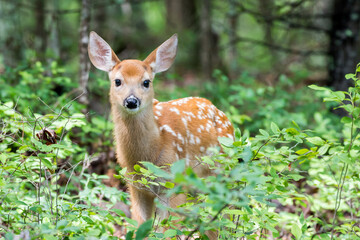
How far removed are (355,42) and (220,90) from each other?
10.1 ft

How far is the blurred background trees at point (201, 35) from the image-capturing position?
25.7 feet

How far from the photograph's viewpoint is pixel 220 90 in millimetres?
7684

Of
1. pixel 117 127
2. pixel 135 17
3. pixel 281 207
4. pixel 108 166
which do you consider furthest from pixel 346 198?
pixel 135 17

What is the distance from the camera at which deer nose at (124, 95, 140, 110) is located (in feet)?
12.2

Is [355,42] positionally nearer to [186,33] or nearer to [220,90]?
[220,90]

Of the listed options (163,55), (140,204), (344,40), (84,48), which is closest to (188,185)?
(140,204)

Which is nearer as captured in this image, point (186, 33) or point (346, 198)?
point (346, 198)

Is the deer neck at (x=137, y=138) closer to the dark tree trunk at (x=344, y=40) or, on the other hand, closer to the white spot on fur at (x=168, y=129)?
the white spot on fur at (x=168, y=129)

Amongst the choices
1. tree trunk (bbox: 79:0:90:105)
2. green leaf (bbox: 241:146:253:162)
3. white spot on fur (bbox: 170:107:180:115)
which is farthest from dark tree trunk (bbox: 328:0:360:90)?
green leaf (bbox: 241:146:253:162)

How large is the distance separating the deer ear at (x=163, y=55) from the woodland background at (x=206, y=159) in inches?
41.0

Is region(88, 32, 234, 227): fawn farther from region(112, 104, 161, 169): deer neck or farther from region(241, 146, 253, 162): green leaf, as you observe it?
region(241, 146, 253, 162): green leaf

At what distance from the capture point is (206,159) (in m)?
2.58

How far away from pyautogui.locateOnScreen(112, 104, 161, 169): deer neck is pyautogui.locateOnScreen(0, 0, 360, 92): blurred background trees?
1.87 metres

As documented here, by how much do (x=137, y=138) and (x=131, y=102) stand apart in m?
0.40
